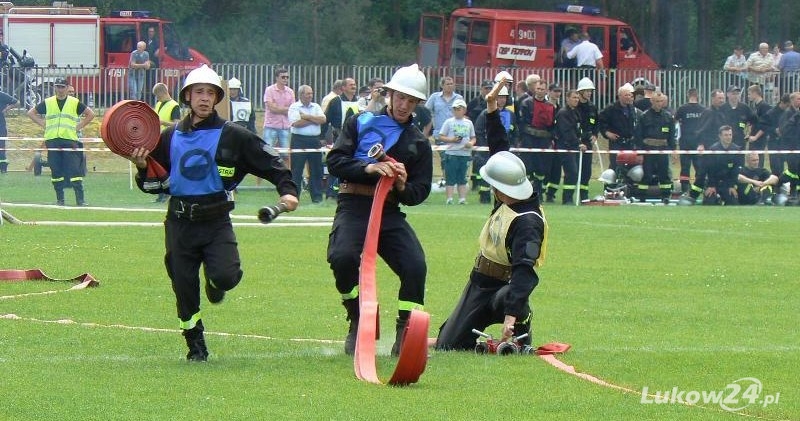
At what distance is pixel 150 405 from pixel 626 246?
455 inches

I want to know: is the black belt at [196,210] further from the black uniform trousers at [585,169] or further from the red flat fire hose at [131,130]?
the black uniform trousers at [585,169]

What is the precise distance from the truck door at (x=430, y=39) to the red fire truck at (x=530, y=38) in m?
1.22

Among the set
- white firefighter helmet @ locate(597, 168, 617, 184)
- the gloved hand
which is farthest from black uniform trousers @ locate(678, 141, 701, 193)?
the gloved hand

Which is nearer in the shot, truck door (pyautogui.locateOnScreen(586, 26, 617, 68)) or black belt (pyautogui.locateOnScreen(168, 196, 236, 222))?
black belt (pyautogui.locateOnScreen(168, 196, 236, 222))

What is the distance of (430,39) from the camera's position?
4562 centimetres

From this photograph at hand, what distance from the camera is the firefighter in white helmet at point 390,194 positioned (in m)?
9.91

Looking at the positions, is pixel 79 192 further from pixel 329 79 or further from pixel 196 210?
pixel 196 210

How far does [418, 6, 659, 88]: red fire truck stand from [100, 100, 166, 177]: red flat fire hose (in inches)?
1237

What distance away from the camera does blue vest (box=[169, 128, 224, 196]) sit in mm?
9469

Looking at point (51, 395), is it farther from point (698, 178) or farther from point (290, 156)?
point (698, 178)

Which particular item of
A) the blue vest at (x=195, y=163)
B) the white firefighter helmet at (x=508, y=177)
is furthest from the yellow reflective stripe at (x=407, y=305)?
the blue vest at (x=195, y=163)

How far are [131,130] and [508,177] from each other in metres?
2.44

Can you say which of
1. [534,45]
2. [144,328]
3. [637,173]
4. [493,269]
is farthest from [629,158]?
[493,269]

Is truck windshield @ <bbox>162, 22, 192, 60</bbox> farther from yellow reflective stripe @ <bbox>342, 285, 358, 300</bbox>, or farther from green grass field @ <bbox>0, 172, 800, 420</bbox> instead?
yellow reflective stripe @ <bbox>342, 285, 358, 300</bbox>
